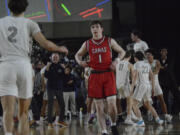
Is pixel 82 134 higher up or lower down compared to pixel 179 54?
lower down

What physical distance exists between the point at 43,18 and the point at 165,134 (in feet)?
56.3

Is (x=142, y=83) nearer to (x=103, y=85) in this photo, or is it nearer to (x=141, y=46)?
(x=141, y=46)

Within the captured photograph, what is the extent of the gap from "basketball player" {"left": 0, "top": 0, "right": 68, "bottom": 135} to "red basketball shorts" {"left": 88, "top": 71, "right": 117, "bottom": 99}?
2200 mm

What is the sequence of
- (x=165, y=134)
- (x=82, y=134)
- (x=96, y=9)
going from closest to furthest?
(x=165, y=134)
(x=82, y=134)
(x=96, y=9)

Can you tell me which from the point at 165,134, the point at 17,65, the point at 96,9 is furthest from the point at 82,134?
the point at 96,9

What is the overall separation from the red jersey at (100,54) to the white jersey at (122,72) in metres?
3.15

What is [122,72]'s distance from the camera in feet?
32.8

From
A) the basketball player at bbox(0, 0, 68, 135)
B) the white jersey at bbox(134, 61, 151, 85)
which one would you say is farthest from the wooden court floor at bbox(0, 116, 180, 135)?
the basketball player at bbox(0, 0, 68, 135)

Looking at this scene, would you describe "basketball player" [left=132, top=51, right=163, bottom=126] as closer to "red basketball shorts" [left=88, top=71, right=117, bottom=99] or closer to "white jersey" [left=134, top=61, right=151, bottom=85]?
"white jersey" [left=134, top=61, right=151, bottom=85]

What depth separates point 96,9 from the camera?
22656 mm

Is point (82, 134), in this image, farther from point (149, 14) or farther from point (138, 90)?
point (149, 14)

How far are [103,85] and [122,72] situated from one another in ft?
10.9

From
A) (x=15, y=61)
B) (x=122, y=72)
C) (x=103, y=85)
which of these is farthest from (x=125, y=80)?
(x=15, y=61)

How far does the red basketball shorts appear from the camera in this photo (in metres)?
6.65
